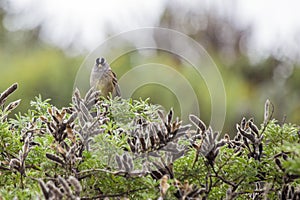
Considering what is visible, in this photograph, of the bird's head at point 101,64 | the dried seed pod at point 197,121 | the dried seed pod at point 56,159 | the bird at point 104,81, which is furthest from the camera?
the bird's head at point 101,64

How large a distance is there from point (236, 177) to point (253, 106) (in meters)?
9.18

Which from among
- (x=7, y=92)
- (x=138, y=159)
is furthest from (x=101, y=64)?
(x=138, y=159)

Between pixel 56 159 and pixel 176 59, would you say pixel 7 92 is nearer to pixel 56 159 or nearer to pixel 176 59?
pixel 56 159

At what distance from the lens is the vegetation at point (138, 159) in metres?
1.29

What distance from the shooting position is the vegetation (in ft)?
4.22

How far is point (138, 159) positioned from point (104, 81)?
6.59ft

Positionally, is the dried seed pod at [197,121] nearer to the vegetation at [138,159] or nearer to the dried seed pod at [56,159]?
the vegetation at [138,159]

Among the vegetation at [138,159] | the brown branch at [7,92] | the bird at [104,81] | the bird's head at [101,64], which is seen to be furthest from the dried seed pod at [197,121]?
the bird's head at [101,64]

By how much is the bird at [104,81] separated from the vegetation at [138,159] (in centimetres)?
149

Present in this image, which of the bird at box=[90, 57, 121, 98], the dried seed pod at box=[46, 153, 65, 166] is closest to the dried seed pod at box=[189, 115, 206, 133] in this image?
the dried seed pod at box=[46, 153, 65, 166]

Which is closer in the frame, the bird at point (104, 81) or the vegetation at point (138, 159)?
the vegetation at point (138, 159)

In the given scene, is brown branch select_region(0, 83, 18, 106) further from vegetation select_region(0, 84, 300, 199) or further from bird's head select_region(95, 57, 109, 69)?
bird's head select_region(95, 57, 109, 69)

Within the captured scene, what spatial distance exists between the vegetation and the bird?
1.49 meters

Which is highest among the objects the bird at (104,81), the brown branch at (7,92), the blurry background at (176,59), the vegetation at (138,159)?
the blurry background at (176,59)
